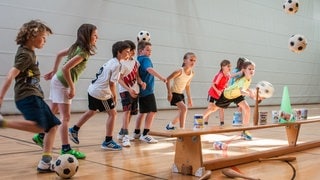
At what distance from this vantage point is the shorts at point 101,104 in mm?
3963

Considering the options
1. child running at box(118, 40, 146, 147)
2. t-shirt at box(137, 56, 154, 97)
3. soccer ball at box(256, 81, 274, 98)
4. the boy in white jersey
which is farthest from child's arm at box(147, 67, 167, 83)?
soccer ball at box(256, 81, 274, 98)

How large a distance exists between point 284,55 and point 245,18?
3.12 m

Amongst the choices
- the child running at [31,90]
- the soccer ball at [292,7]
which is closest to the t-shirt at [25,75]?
the child running at [31,90]

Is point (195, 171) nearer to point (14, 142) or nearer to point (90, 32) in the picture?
point (90, 32)

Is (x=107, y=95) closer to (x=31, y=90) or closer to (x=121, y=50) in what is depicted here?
(x=121, y=50)

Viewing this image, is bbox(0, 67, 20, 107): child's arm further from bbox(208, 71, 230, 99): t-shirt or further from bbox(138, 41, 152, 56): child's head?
bbox(208, 71, 230, 99): t-shirt

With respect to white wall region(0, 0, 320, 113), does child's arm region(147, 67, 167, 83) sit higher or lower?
lower

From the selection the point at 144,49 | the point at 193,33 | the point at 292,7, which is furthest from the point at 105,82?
the point at 193,33

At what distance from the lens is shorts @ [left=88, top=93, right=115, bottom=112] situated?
3.96 metres

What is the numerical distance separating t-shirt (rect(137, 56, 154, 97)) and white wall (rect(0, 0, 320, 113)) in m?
4.24

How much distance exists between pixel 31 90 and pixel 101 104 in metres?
1.22

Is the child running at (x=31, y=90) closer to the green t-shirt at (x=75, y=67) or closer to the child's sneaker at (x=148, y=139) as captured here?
the green t-shirt at (x=75, y=67)

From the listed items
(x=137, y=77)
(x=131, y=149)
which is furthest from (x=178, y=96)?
(x=131, y=149)

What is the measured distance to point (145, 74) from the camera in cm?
497
